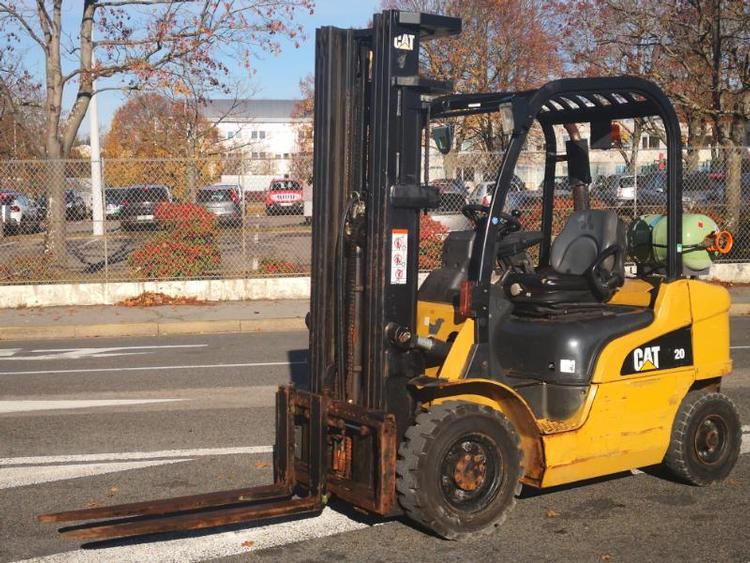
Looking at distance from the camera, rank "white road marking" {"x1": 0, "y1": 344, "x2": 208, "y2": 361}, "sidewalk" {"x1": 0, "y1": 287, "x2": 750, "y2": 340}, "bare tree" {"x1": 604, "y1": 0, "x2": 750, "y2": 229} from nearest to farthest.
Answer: "white road marking" {"x1": 0, "y1": 344, "x2": 208, "y2": 361} → "sidewalk" {"x1": 0, "y1": 287, "x2": 750, "y2": 340} → "bare tree" {"x1": 604, "y1": 0, "x2": 750, "y2": 229}

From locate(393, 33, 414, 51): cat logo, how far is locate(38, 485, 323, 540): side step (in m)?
2.51

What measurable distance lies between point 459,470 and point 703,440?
2040 millimetres

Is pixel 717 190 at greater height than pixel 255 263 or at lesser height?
greater

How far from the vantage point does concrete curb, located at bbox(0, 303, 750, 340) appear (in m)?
14.8

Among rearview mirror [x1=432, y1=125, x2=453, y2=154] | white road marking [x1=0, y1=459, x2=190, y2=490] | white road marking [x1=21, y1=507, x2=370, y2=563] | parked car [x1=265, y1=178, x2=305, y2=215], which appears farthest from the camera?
parked car [x1=265, y1=178, x2=305, y2=215]

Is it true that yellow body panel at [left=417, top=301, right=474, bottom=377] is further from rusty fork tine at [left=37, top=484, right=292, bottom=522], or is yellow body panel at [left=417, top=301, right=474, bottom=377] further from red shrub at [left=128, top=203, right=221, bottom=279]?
red shrub at [left=128, top=203, right=221, bottom=279]

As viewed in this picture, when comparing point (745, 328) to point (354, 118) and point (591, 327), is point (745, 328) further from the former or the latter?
point (354, 118)

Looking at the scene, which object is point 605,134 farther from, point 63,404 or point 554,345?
point 63,404

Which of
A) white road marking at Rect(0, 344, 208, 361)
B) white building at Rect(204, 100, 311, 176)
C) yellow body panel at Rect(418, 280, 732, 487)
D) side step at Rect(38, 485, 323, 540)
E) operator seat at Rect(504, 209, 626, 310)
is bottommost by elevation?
white road marking at Rect(0, 344, 208, 361)

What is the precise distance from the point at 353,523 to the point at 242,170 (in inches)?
489

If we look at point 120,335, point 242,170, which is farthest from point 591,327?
point 242,170

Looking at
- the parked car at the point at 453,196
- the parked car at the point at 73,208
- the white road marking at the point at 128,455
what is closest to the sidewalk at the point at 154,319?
the parked car at the point at 73,208

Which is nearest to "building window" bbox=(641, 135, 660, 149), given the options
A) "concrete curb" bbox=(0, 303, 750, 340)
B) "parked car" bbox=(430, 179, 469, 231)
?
"parked car" bbox=(430, 179, 469, 231)

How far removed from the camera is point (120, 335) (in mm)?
14898
